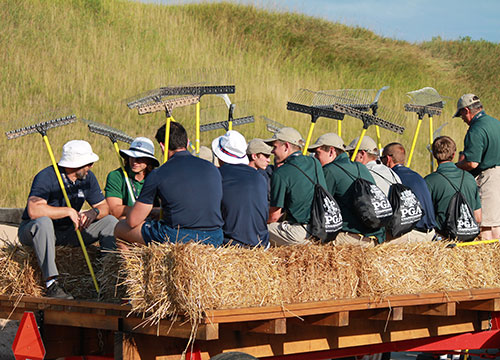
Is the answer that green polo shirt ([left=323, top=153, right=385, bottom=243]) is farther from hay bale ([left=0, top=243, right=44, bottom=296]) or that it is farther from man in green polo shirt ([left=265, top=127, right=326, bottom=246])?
hay bale ([left=0, top=243, right=44, bottom=296])

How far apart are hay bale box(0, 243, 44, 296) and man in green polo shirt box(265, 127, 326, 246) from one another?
2045 mm

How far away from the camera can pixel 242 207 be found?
5.68 meters

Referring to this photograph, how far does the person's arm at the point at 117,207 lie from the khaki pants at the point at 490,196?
12.9 feet

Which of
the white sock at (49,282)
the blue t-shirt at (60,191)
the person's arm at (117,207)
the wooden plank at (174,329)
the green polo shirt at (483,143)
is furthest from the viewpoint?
the green polo shirt at (483,143)

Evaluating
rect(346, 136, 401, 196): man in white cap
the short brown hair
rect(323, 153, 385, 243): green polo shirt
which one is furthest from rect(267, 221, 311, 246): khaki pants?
the short brown hair

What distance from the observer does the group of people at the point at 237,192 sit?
211 inches

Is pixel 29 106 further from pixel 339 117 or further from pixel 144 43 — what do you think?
pixel 339 117

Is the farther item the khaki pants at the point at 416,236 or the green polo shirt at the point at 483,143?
the green polo shirt at the point at 483,143

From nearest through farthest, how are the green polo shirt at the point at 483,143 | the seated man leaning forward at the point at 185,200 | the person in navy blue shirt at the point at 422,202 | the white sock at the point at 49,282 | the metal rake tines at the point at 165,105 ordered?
the seated man leaning forward at the point at 185,200 → the white sock at the point at 49,282 → the metal rake tines at the point at 165,105 → the person in navy blue shirt at the point at 422,202 → the green polo shirt at the point at 483,143

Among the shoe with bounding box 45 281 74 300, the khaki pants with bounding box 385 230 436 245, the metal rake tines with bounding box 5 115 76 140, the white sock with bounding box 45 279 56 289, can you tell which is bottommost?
the shoe with bounding box 45 281 74 300

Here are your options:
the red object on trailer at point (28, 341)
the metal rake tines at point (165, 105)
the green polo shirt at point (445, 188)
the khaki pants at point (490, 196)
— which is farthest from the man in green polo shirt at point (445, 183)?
the red object on trailer at point (28, 341)

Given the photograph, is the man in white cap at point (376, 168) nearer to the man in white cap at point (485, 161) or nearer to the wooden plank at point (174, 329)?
the man in white cap at point (485, 161)

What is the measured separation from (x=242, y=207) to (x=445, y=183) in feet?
8.68

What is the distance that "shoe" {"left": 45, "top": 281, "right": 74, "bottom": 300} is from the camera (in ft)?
18.8
